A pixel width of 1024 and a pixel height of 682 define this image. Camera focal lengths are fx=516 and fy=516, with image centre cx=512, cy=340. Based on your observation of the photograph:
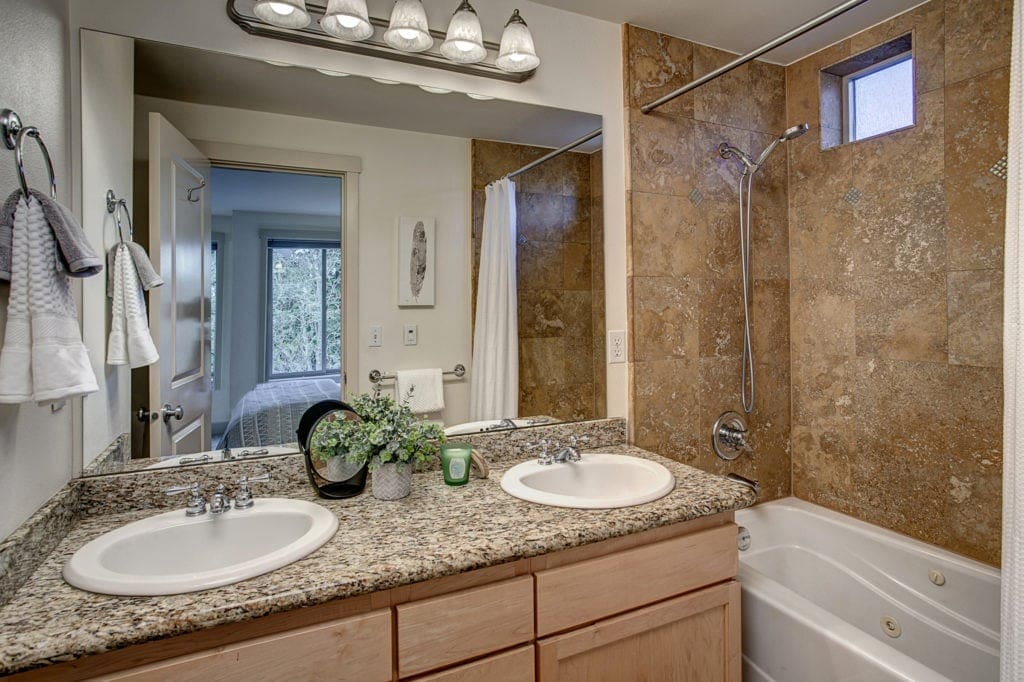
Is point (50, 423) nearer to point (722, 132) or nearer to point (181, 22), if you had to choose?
point (181, 22)

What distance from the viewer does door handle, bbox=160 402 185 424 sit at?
1.39m

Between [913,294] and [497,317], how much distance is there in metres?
1.52

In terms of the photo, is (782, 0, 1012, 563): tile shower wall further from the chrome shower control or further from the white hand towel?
the white hand towel

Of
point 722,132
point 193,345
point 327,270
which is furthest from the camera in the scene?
point 722,132

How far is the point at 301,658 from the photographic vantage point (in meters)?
0.94

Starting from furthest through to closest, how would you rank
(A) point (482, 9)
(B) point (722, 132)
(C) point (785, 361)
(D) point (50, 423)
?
(C) point (785, 361)
(B) point (722, 132)
(A) point (482, 9)
(D) point (50, 423)

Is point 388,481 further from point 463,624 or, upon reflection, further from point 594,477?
point 594,477

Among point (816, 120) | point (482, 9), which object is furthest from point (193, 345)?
point (816, 120)

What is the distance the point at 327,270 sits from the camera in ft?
5.16

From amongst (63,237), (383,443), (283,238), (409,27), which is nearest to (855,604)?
(383,443)

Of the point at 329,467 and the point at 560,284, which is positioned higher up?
the point at 560,284

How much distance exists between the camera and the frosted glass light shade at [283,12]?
139 cm

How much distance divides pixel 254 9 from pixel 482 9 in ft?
2.34

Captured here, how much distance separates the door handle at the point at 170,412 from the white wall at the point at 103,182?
0.08m
